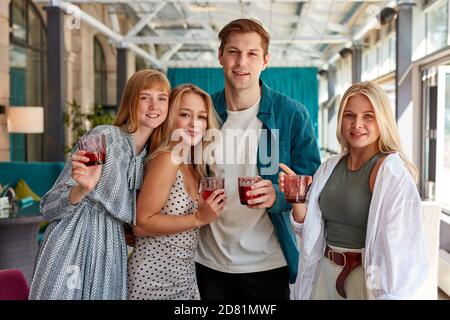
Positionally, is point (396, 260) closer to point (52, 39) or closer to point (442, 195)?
point (442, 195)

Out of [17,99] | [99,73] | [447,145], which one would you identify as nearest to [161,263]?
[447,145]

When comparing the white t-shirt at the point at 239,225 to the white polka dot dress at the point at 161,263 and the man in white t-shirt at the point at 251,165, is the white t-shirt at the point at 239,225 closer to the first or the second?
the man in white t-shirt at the point at 251,165

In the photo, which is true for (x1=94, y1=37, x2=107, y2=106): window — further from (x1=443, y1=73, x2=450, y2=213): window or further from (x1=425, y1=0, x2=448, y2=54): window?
(x1=443, y1=73, x2=450, y2=213): window

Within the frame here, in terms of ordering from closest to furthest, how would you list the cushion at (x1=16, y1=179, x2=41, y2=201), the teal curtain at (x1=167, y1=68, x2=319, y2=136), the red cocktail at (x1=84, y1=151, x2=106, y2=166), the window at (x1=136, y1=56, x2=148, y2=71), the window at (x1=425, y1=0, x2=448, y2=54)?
1. the red cocktail at (x1=84, y1=151, x2=106, y2=166)
2. the teal curtain at (x1=167, y1=68, x2=319, y2=136)
3. the cushion at (x1=16, y1=179, x2=41, y2=201)
4. the window at (x1=425, y1=0, x2=448, y2=54)
5. the window at (x1=136, y1=56, x2=148, y2=71)

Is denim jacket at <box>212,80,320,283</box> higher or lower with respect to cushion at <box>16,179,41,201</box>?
higher

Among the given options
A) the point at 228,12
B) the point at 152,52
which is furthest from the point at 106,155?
the point at 152,52

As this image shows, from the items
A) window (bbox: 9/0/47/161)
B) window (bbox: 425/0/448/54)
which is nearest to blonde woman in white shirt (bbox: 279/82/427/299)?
window (bbox: 425/0/448/54)

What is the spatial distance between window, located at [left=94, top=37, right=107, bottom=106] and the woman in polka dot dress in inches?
216

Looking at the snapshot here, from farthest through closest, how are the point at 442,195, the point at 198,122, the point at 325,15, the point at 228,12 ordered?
1. the point at 228,12
2. the point at 325,15
3. the point at 442,195
4. the point at 198,122

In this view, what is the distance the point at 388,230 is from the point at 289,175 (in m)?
0.17

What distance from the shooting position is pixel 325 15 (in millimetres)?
4898

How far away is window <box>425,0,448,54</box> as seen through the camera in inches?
133

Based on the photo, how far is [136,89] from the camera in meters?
0.89

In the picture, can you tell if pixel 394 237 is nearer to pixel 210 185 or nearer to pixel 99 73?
pixel 210 185
